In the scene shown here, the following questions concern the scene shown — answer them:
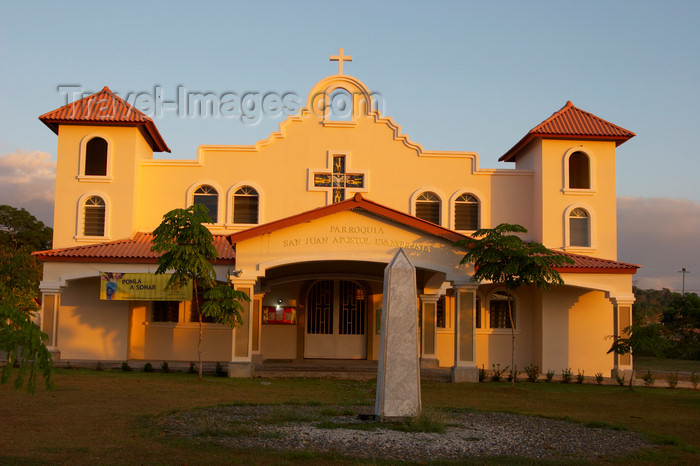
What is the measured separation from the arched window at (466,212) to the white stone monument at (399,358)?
45.7 feet

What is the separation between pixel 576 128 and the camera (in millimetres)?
24594

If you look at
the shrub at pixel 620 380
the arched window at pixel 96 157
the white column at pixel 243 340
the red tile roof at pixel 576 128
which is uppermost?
the red tile roof at pixel 576 128

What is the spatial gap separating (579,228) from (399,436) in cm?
1647

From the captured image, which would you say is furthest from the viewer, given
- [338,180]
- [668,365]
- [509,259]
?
[668,365]

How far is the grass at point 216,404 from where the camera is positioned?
8852 millimetres

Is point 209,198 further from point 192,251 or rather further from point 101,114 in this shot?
point 192,251

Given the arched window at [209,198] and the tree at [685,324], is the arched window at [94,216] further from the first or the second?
the tree at [685,324]

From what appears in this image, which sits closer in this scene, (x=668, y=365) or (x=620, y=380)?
(x=620, y=380)

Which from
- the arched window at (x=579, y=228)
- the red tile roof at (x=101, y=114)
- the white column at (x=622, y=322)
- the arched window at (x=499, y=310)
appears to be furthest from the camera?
the arched window at (x=499, y=310)

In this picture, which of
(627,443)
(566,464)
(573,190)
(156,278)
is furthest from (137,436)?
(573,190)

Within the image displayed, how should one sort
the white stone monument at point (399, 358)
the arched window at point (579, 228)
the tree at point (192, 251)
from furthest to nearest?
the arched window at point (579, 228) → the tree at point (192, 251) → the white stone monument at point (399, 358)

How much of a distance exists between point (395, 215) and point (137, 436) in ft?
34.7

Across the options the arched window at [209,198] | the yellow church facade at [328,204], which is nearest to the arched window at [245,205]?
the yellow church facade at [328,204]

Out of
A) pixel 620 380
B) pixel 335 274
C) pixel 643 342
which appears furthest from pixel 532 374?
pixel 335 274
